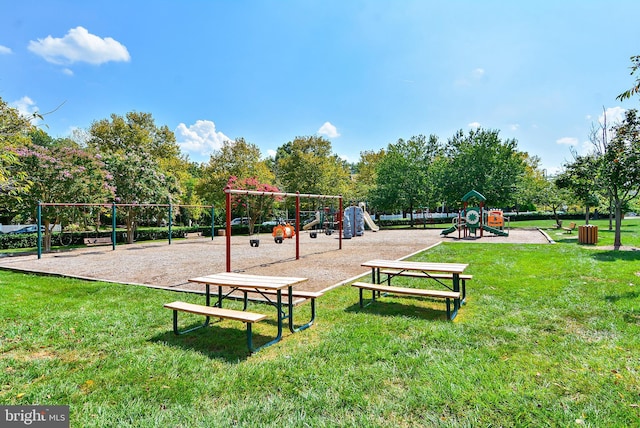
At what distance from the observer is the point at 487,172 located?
1268 inches

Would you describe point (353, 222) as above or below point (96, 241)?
above

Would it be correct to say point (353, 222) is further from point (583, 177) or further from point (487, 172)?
point (487, 172)

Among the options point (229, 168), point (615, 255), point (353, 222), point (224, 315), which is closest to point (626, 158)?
point (615, 255)

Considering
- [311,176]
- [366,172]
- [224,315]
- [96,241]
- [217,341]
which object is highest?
[366,172]

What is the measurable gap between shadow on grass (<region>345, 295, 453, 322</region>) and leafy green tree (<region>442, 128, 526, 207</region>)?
28754 mm

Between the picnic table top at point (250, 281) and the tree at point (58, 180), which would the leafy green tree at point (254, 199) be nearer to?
the tree at point (58, 180)

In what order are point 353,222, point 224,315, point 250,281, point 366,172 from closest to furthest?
1. point 224,315
2. point 250,281
3. point 353,222
4. point 366,172

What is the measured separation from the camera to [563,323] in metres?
4.66

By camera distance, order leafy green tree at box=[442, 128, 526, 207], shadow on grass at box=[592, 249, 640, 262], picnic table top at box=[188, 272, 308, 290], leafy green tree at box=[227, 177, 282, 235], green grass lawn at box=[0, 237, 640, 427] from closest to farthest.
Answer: green grass lawn at box=[0, 237, 640, 427] → picnic table top at box=[188, 272, 308, 290] → shadow on grass at box=[592, 249, 640, 262] → leafy green tree at box=[227, 177, 282, 235] → leafy green tree at box=[442, 128, 526, 207]

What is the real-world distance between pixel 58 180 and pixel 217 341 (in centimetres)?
1563

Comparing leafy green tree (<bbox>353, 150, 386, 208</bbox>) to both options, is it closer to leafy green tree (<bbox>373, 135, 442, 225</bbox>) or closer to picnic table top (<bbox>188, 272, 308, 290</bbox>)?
leafy green tree (<bbox>373, 135, 442, 225</bbox>)

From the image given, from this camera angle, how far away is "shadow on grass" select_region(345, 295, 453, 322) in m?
5.18

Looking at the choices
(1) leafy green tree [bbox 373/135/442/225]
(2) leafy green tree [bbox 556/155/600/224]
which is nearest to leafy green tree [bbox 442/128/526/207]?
(1) leafy green tree [bbox 373/135/442/225]

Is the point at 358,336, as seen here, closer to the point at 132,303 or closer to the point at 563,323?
the point at 563,323
